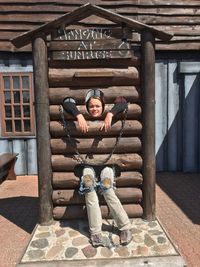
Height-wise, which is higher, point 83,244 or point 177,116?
point 177,116

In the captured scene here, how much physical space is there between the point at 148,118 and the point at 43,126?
1.70m

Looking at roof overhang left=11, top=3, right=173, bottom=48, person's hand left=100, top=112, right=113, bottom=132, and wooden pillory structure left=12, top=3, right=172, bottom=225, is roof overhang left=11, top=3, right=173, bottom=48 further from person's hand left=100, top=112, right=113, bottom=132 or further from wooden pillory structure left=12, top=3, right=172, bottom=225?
person's hand left=100, top=112, right=113, bottom=132

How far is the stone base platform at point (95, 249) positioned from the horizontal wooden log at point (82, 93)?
2.04 meters

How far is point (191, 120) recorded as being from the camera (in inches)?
360

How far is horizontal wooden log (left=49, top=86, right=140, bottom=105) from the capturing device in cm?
514

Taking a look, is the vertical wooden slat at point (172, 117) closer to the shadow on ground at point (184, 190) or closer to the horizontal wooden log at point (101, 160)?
the shadow on ground at point (184, 190)

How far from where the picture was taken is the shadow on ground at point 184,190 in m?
6.23

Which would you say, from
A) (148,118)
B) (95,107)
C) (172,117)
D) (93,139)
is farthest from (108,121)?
(172,117)

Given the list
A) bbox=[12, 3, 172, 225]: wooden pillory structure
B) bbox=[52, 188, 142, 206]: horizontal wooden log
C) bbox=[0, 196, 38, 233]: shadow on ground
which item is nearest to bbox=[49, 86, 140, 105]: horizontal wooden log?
bbox=[12, 3, 172, 225]: wooden pillory structure

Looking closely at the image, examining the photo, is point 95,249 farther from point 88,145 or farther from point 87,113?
point 87,113

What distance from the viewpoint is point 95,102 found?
503 cm

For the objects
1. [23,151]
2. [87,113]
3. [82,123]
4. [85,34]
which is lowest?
[23,151]

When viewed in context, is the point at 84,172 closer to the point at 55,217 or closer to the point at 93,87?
the point at 55,217

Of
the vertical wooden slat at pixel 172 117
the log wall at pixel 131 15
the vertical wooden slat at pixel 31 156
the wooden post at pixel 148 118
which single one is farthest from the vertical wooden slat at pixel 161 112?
the wooden post at pixel 148 118
